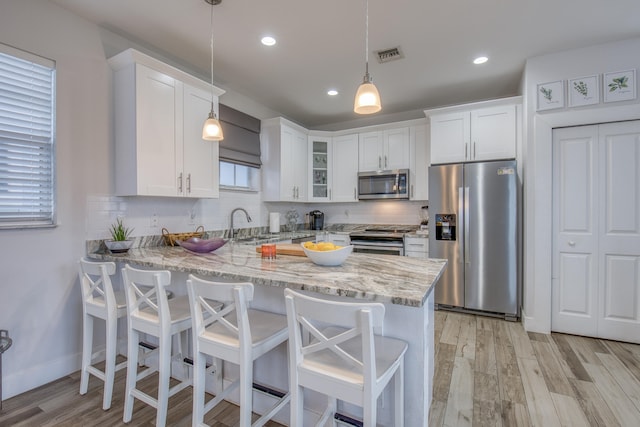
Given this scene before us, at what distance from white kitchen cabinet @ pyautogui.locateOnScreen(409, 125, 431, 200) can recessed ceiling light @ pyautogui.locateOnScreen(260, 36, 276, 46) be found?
231cm

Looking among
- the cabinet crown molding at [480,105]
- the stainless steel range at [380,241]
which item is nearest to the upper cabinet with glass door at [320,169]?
the stainless steel range at [380,241]

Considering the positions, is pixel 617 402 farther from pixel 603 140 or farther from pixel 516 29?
pixel 516 29

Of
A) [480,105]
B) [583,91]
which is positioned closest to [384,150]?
[480,105]

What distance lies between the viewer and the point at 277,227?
436 centimetres

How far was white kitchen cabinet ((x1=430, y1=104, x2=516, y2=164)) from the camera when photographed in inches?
137

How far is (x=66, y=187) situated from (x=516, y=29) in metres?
3.75

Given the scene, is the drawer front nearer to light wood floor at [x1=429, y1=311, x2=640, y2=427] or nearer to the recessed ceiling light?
light wood floor at [x1=429, y1=311, x2=640, y2=427]

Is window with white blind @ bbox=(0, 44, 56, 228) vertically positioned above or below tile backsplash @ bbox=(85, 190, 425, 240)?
above

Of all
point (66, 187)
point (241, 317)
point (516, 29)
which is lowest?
point (241, 317)

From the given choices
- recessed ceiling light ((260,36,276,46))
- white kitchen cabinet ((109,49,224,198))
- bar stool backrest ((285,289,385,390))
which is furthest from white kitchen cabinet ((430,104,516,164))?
bar stool backrest ((285,289,385,390))

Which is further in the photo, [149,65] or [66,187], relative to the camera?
[149,65]

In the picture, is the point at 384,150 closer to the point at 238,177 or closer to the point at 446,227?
the point at 446,227

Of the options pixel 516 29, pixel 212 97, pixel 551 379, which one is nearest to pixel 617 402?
pixel 551 379

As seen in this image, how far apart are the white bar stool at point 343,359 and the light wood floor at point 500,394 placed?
2.63 feet
